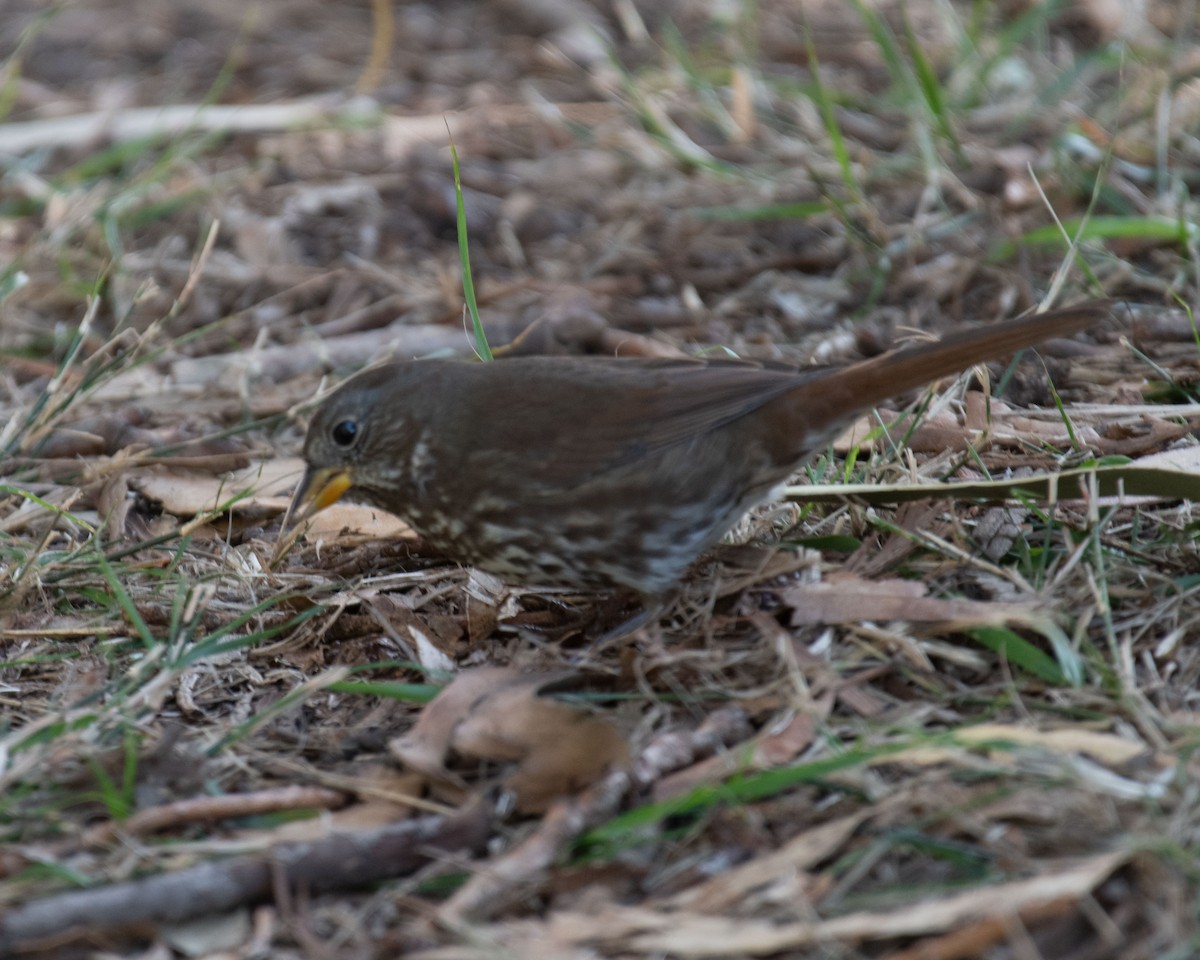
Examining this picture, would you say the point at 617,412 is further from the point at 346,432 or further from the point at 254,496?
the point at 254,496

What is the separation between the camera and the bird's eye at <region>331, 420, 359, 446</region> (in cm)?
395

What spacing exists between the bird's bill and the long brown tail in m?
1.26

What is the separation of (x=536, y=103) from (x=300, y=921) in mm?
5529

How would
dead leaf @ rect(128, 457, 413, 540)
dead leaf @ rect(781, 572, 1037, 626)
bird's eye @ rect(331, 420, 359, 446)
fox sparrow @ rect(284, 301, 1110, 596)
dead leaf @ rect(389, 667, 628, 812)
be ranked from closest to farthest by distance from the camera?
dead leaf @ rect(389, 667, 628, 812) < dead leaf @ rect(781, 572, 1037, 626) < fox sparrow @ rect(284, 301, 1110, 596) < bird's eye @ rect(331, 420, 359, 446) < dead leaf @ rect(128, 457, 413, 540)

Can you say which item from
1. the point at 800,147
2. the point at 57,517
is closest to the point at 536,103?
the point at 800,147

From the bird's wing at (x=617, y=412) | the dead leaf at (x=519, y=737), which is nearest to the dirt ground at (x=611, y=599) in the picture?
the dead leaf at (x=519, y=737)

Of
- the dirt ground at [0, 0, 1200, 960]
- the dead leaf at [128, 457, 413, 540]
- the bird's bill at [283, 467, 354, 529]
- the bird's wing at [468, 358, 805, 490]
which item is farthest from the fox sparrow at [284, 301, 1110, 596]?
the dead leaf at [128, 457, 413, 540]

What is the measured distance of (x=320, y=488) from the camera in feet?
13.2

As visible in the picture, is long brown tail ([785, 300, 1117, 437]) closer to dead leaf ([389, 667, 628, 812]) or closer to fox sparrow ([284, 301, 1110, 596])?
fox sparrow ([284, 301, 1110, 596])

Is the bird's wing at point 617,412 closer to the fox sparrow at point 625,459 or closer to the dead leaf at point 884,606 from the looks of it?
the fox sparrow at point 625,459

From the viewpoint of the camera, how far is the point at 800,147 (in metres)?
6.44

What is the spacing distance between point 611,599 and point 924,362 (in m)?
→ 1.05

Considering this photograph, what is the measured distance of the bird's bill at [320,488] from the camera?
401cm

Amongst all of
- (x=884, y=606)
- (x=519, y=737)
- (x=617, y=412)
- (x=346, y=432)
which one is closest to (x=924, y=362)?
(x=884, y=606)
